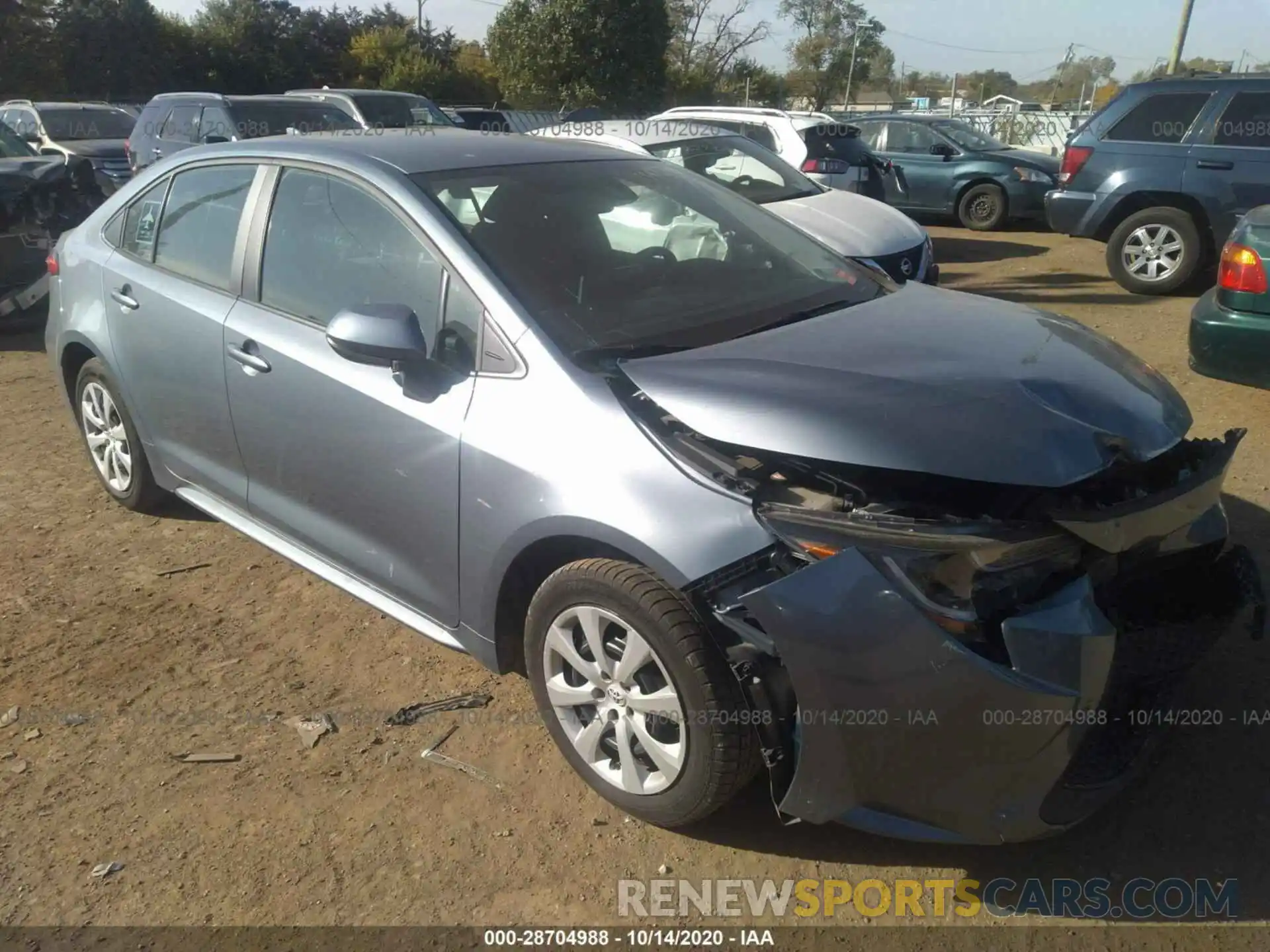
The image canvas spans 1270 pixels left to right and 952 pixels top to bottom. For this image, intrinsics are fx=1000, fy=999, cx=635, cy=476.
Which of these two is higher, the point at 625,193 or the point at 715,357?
the point at 625,193

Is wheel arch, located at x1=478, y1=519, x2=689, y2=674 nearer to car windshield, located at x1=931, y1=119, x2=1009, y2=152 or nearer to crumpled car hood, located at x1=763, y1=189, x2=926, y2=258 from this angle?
crumpled car hood, located at x1=763, y1=189, x2=926, y2=258

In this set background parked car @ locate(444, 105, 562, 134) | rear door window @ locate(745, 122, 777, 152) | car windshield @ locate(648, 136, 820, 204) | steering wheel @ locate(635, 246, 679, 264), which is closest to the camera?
steering wheel @ locate(635, 246, 679, 264)

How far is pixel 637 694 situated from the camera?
102 inches

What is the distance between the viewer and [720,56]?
45.4m

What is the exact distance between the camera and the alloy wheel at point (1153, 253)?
8820 mm

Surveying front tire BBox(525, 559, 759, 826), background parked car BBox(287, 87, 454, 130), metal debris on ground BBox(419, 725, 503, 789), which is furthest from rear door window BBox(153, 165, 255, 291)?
background parked car BBox(287, 87, 454, 130)

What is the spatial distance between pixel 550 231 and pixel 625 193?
1.69ft

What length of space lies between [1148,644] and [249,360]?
2923 millimetres

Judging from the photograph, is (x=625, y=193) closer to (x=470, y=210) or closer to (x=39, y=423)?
(x=470, y=210)

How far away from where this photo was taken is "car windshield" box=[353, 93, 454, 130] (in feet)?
46.5

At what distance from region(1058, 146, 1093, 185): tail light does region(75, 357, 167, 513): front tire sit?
827cm

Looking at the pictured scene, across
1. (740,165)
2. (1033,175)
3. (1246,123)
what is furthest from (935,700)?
(1033,175)

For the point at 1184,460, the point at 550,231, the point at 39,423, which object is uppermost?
the point at 550,231

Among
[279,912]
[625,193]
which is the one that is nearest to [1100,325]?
[625,193]
